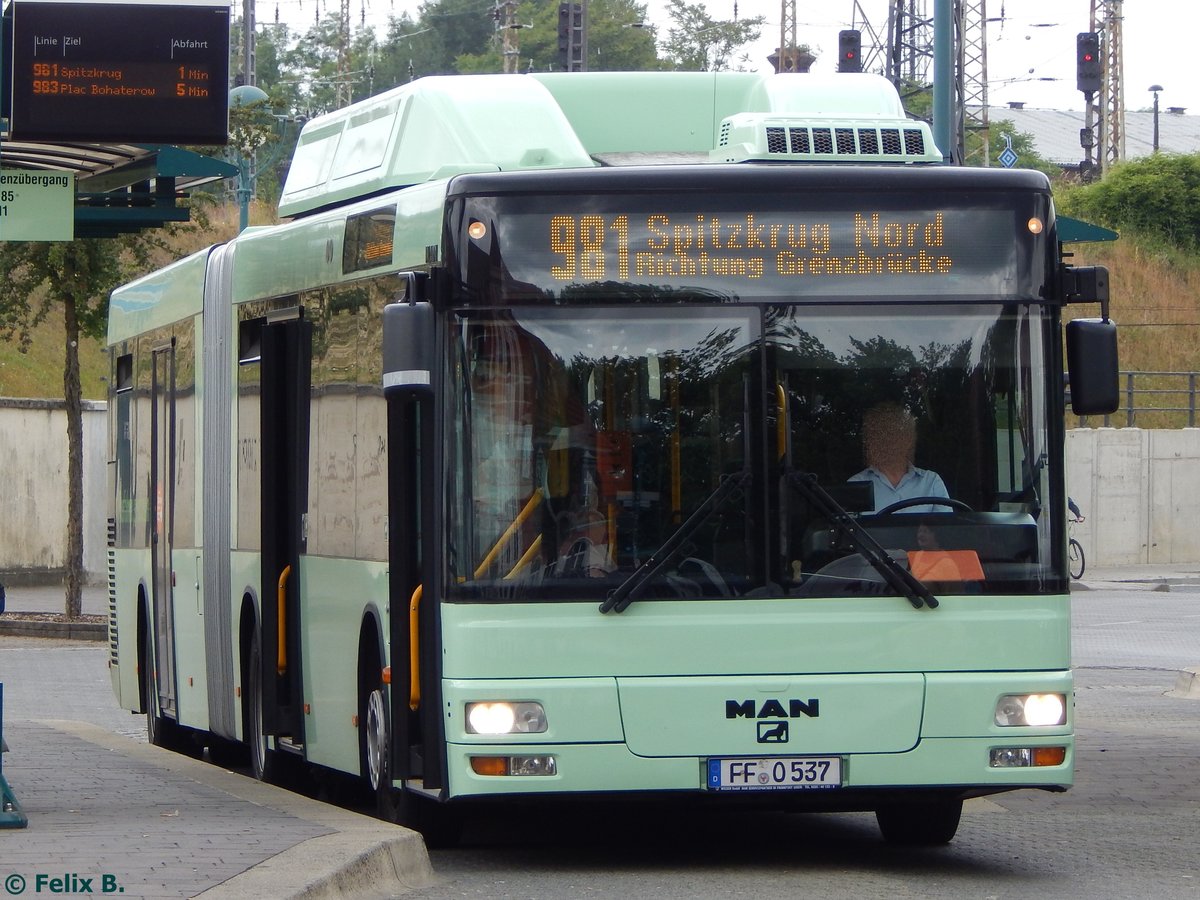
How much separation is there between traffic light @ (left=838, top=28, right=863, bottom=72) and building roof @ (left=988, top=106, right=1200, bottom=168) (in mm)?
70135

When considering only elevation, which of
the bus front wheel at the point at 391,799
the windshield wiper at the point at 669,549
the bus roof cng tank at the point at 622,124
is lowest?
the bus front wheel at the point at 391,799

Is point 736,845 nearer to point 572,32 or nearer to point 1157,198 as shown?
point 572,32

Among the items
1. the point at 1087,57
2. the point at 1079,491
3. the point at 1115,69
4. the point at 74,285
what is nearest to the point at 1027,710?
the point at 74,285

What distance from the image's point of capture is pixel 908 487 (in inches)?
343

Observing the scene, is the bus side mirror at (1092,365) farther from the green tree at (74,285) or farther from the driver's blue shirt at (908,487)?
the green tree at (74,285)

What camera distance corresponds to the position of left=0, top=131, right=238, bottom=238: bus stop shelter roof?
45.0ft

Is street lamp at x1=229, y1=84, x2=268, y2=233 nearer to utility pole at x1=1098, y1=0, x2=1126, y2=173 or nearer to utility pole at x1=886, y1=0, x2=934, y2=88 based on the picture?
utility pole at x1=886, y1=0, x2=934, y2=88

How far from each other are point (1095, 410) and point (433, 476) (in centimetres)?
253

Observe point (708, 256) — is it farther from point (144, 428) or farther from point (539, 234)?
point (144, 428)

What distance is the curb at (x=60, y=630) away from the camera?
83.9 feet

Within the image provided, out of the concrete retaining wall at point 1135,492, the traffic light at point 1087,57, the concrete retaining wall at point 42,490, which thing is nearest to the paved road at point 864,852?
the concrete retaining wall at point 42,490

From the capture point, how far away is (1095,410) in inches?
348

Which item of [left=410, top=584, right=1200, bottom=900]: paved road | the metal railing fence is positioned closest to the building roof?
the metal railing fence

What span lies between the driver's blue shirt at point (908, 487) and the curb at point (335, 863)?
2.14 metres
